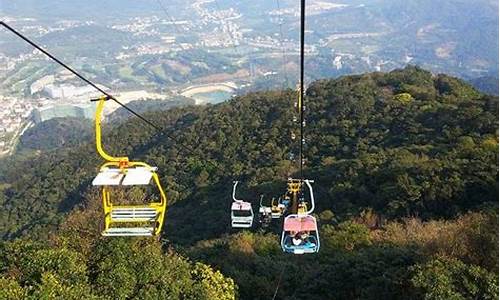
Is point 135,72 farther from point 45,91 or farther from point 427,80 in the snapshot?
point 427,80

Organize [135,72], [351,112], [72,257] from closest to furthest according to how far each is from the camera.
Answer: [72,257] → [351,112] → [135,72]

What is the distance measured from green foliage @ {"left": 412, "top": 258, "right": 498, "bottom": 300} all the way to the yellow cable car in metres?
4.20

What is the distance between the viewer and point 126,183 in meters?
5.14

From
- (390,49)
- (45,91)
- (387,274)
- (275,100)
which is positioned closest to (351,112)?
(275,100)

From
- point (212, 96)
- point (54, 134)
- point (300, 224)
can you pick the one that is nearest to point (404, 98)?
point (300, 224)

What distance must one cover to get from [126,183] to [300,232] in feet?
9.33

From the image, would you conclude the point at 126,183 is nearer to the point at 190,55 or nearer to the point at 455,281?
the point at 455,281

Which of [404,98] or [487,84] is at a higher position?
[404,98]

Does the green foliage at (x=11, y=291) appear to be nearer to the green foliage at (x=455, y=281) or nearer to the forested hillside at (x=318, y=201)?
the forested hillside at (x=318, y=201)

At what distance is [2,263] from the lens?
893cm

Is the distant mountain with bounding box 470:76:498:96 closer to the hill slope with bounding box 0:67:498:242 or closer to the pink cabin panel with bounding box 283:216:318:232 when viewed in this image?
the hill slope with bounding box 0:67:498:242

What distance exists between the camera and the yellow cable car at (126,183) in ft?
17.1

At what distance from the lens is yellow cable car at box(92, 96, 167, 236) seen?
5.21 metres

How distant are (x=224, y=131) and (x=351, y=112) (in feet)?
24.9
